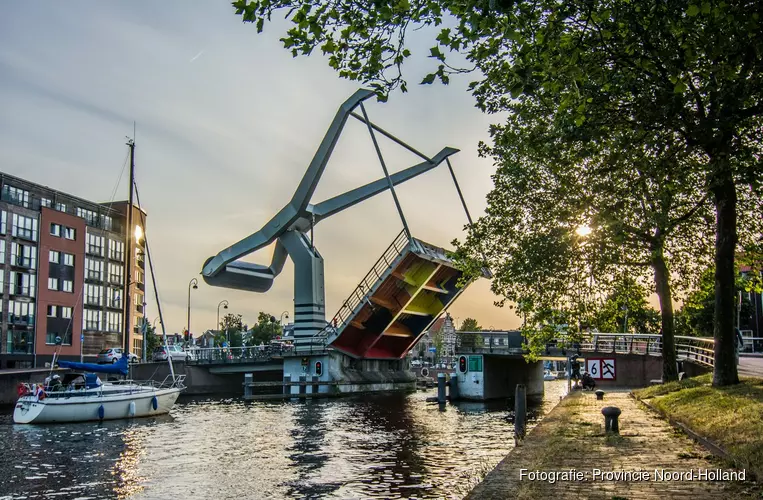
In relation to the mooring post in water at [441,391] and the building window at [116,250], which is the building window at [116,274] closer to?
the building window at [116,250]

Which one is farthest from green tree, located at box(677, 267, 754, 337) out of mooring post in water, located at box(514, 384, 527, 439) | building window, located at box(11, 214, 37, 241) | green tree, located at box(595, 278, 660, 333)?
building window, located at box(11, 214, 37, 241)

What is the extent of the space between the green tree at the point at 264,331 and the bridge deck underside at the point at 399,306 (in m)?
67.7

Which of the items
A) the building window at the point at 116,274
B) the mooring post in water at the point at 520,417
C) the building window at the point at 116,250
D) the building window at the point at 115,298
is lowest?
the mooring post in water at the point at 520,417

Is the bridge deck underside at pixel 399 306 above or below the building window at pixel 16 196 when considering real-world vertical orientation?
below

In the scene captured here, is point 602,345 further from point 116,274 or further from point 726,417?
point 116,274

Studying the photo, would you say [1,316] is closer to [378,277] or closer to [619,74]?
[378,277]

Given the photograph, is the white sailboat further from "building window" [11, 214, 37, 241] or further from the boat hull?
"building window" [11, 214, 37, 241]

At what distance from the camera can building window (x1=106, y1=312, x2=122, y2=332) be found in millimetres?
81000

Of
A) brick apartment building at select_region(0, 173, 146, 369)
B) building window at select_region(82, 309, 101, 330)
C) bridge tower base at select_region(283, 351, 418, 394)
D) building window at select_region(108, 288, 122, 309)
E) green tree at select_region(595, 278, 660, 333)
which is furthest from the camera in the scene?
building window at select_region(108, 288, 122, 309)


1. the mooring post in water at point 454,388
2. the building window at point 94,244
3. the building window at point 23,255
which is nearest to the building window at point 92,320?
the building window at point 94,244

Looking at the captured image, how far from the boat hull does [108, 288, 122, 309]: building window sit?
48862mm

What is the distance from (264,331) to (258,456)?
109m

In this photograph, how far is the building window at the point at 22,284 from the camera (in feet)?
216

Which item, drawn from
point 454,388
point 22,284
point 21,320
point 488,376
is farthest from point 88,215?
point 488,376
